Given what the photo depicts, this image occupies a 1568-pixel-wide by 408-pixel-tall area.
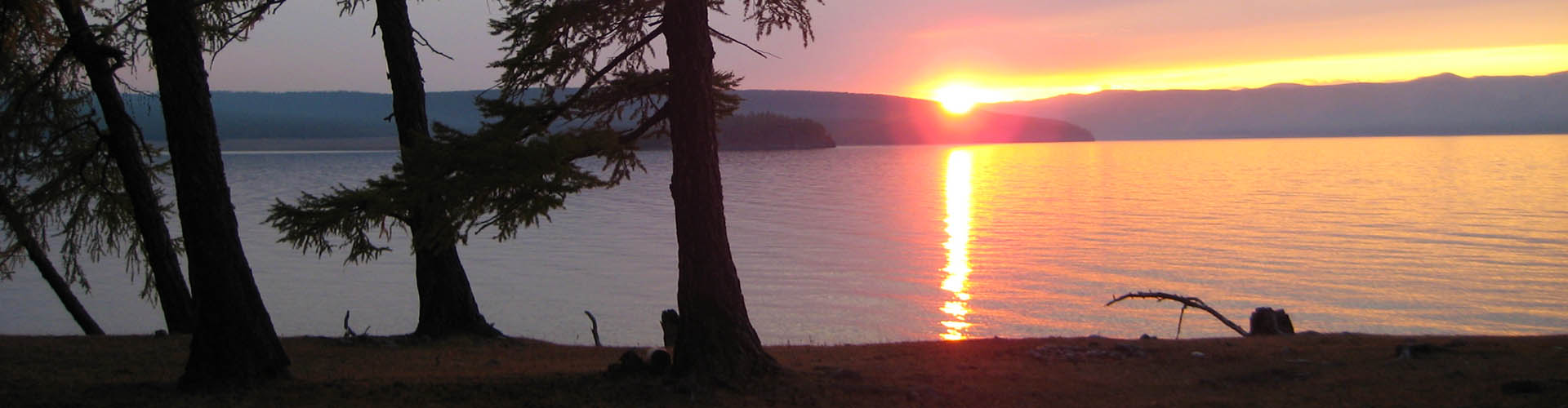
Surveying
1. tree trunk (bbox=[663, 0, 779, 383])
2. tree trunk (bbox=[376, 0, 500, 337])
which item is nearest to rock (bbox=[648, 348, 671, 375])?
tree trunk (bbox=[663, 0, 779, 383])

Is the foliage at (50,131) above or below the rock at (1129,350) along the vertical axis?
above

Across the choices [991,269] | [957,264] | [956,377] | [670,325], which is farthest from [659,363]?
[957,264]

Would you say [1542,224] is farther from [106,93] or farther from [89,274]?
[89,274]

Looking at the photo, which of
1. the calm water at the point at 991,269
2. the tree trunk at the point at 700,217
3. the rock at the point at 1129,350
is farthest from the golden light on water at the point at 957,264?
the tree trunk at the point at 700,217

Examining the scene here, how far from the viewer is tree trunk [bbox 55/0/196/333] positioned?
36.7ft

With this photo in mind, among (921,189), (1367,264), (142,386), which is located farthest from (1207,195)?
(142,386)

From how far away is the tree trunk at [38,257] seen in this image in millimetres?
13938

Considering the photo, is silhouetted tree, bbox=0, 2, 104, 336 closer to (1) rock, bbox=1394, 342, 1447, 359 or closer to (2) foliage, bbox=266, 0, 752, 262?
(2) foliage, bbox=266, 0, 752, 262

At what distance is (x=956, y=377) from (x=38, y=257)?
1313 centimetres

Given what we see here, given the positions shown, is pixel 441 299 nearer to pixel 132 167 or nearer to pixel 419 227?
pixel 419 227

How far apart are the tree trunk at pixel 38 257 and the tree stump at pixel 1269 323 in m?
14.5

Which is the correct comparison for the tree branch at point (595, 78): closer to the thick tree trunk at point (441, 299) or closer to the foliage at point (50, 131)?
the thick tree trunk at point (441, 299)

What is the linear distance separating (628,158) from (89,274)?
2136 centimetres

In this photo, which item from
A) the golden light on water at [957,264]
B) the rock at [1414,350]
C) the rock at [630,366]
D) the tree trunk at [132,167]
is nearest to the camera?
the rock at [1414,350]
